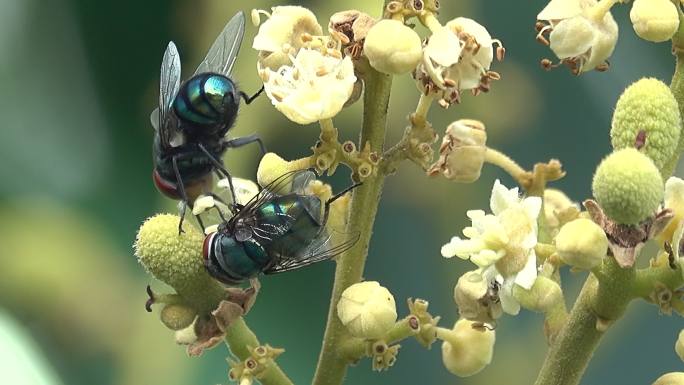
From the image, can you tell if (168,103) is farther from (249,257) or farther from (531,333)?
(531,333)

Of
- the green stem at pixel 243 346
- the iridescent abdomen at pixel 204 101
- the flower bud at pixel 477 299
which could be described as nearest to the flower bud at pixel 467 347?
the flower bud at pixel 477 299

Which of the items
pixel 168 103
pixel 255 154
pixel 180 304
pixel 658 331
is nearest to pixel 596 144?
pixel 658 331

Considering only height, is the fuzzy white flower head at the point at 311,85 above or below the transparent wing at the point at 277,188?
above

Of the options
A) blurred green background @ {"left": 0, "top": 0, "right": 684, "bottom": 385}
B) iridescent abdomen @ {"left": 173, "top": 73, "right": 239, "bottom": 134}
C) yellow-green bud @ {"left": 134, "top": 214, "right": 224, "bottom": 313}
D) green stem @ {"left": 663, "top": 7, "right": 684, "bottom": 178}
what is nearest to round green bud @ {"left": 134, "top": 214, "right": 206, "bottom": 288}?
yellow-green bud @ {"left": 134, "top": 214, "right": 224, "bottom": 313}

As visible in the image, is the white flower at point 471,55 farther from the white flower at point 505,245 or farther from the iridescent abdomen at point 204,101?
the iridescent abdomen at point 204,101

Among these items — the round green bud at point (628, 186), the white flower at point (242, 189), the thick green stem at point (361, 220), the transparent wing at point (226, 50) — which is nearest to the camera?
the round green bud at point (628, 186)

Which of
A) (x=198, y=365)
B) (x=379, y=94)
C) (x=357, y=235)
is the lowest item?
(x=198, y=365)
